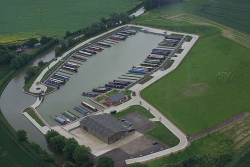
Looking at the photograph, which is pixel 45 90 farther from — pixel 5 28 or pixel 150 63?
pixel 5 28

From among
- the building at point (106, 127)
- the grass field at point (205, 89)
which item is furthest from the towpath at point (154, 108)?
the building at point (106, 127)

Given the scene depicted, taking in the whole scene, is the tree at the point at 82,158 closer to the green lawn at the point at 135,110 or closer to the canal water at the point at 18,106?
the canal water at the point at 18,106

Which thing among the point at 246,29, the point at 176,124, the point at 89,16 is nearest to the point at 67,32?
the point at 89,16

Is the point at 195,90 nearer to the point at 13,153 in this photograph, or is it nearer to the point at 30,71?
the point at 13,153

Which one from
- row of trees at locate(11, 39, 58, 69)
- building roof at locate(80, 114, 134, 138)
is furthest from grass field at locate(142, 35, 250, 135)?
row of trees at locate(11, 39, 58, 69)

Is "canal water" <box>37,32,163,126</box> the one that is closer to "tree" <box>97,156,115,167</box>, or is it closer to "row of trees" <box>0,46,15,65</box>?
"tree" <box>97,156,115,167</box>

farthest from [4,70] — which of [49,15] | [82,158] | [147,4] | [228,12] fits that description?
[228,12]
